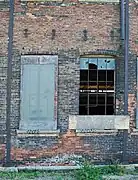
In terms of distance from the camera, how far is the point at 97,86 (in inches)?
455

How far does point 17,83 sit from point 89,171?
10.7 feet

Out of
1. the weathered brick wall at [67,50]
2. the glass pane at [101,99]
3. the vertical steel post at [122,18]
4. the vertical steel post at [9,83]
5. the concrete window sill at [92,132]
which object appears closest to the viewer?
the vertical steel post at [9,83]

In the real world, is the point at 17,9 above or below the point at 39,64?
above

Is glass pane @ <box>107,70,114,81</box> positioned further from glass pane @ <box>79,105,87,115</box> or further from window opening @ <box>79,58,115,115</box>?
glass pane @ <box>79,105,87,115</box>

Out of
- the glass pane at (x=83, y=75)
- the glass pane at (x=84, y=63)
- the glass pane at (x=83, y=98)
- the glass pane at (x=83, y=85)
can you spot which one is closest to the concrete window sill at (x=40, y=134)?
the glass pane at (x=83, y=98)

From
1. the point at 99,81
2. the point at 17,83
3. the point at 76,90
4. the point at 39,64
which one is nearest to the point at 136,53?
the point at 99,81

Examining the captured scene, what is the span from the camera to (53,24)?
11.3m

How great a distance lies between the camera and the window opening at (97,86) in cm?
1150

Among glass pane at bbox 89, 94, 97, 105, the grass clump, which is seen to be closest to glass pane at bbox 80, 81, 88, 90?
glass pane at bbox 89, 94, 97, 105

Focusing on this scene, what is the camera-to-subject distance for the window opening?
1150 cm

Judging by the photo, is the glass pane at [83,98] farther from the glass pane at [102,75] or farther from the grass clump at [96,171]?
the grass clump at [96,171]

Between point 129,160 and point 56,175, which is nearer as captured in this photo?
point 56,175

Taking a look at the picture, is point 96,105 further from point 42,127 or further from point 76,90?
point 42,127

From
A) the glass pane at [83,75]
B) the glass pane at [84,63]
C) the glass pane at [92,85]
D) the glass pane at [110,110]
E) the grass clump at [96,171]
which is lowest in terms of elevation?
the grass clump at [96,171]
